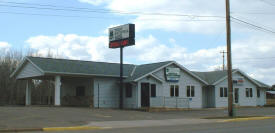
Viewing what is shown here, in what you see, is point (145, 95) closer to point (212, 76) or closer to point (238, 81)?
point (212, 76)

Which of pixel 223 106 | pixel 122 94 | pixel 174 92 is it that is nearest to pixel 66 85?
pixel 122 94

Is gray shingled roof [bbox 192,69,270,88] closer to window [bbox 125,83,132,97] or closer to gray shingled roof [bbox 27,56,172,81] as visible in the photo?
gray shingled roof [bbox 27,56,172,81]

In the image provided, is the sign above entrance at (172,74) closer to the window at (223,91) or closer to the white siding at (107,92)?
the white siding at (107,92)

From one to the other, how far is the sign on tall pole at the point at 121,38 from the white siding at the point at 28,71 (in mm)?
6864

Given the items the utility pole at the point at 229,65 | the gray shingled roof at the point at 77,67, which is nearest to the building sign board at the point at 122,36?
the gray shingled roof at the point at 77,67

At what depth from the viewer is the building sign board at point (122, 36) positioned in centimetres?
3209

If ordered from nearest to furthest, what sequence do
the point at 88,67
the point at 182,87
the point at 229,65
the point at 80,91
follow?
the point at 229,65, the point at 88,67, the point at 80,91, the point at 182,87

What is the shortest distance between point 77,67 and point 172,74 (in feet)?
30.0

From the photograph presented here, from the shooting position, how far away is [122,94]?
110 ft

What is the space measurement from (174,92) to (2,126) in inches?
842

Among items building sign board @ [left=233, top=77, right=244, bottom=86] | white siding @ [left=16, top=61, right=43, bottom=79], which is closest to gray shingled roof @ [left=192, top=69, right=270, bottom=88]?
building sign board @ [left=233, top=77, right=244, bottom=86]


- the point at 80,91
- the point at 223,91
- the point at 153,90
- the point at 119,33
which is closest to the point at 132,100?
the point at 153,90

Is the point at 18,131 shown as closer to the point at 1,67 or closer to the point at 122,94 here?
the point at 122,94

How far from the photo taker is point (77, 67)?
109 feet
